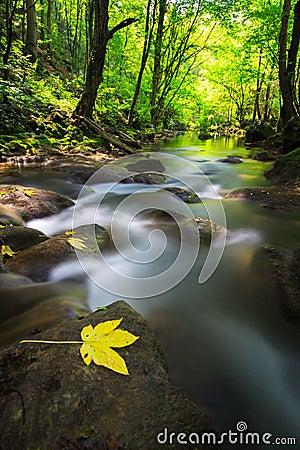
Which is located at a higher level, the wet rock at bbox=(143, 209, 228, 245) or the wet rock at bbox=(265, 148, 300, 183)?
the wet rock at bbox=(265, 148, 300, 183)

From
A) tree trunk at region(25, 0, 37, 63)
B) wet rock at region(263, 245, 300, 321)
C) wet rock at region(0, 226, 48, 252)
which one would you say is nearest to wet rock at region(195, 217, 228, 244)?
wet rock at region(263, 245, 300, 321)

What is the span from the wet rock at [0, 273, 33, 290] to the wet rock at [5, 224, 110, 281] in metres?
0.08

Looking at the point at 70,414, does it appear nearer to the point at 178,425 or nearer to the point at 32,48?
the point at 178,425

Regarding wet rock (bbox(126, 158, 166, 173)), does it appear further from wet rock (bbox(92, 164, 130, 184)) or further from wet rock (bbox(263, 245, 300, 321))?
wet rock (bbox(263, 245, 300, 321))

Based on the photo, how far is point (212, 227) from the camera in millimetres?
3670

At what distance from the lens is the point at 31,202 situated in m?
3.99

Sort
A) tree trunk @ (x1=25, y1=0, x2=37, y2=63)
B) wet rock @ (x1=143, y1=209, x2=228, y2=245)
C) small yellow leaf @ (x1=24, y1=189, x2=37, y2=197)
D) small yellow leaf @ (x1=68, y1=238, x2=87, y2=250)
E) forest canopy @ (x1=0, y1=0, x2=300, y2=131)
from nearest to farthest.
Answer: small yellow leaf @ (x1=68, y1=238, x2=87, y2=250) < wet rock @ (x1=143, y1=209, x2=228, y2=245) < small yellow leaf @ (x1=24, y1=189, x2=37, y2=197) < forest canopy @ (x1=0, y1=0, x2=300, y2=131) < tree trunk @ (x1=25, y1=0, x2=37, y2=63)

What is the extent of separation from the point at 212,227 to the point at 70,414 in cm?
289

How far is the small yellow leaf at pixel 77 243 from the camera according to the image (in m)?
2.86

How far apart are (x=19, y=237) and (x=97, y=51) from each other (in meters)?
8.82

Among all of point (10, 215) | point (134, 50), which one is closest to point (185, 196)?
point (10, 215)

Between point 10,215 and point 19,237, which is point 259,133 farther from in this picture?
point 19,237

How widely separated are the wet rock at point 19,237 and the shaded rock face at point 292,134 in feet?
26.6

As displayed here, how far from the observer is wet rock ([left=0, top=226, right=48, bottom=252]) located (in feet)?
9.02
